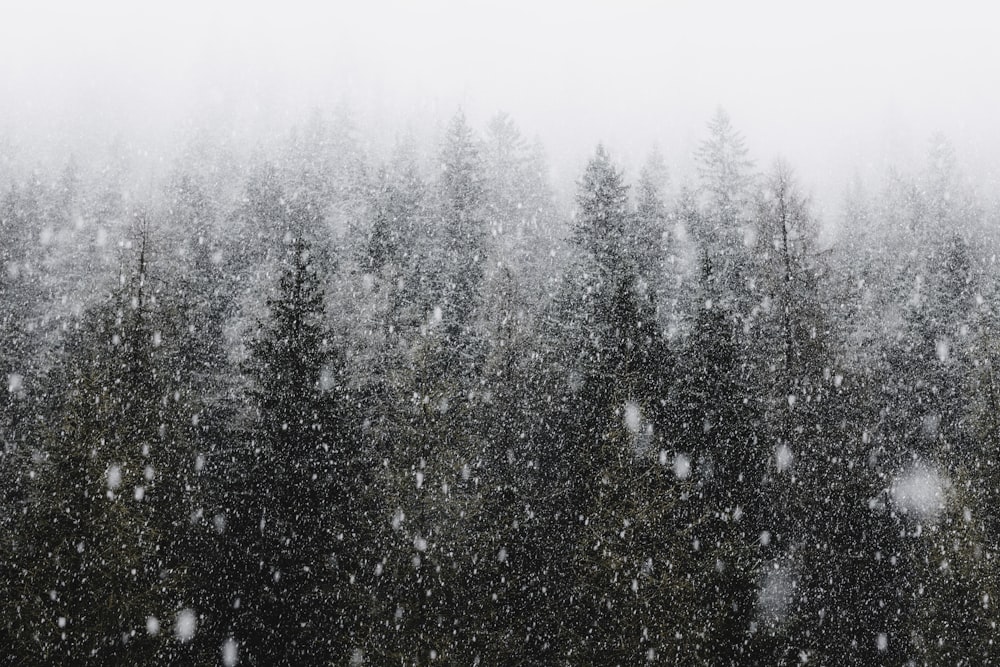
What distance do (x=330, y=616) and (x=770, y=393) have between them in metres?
11.3

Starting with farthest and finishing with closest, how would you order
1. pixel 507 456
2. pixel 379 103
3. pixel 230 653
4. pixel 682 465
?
1. pixel 379 103
2. pixel 507 456
3. pixel 682 465
4. pixel 230 653

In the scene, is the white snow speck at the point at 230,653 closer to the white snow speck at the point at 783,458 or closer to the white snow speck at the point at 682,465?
the white snow speck at the point at 682,465

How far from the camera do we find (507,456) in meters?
20.2

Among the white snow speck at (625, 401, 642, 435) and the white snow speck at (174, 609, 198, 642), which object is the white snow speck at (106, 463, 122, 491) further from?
the white snow speck at (625, 401, 642, 435)

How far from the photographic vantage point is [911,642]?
59.4ft

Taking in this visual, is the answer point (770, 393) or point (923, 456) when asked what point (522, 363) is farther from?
point (923, 456)

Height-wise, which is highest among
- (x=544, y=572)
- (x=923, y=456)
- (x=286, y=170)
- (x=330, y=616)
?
(x=286, y=170)

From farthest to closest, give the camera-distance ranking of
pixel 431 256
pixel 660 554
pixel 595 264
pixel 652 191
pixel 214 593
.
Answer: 1. pixel 652 191
2. pixel 431 256
3. pixel 595 264
4. pixel 214 593
5. pixel 660 554

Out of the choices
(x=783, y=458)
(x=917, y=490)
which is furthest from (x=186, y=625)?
(x=917, y=490)

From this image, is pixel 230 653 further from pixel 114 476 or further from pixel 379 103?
pixel 379 103

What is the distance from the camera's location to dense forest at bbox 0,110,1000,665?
14.0 m

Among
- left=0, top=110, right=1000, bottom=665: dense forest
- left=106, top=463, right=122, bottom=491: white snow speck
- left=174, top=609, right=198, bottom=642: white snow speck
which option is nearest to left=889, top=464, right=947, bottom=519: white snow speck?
left=0, top=110, right=1000, bottom=665: dense forest

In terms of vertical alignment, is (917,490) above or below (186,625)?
above

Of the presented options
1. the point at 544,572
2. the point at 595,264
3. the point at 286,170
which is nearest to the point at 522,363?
the point at 595,264
